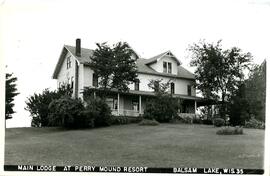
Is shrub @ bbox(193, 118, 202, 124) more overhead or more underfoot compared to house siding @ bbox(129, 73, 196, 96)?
more underfoot

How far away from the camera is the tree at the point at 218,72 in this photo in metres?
18.2

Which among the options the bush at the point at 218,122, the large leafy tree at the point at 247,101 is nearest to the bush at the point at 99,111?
the bush at the point at 218,122

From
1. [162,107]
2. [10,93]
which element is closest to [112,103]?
[162,107]

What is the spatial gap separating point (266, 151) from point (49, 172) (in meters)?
4.83

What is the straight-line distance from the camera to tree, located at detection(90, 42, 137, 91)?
1933 cm

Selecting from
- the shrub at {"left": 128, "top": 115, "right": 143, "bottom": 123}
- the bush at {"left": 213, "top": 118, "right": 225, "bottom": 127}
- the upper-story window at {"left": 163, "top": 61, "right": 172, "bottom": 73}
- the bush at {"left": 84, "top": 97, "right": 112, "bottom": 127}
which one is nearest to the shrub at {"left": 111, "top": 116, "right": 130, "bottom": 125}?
the shrub at {"left": 128, "top": 115, "right": 143, "bottom": 123}

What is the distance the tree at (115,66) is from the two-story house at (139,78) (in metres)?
1.22

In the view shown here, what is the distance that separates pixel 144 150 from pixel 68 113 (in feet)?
25.2

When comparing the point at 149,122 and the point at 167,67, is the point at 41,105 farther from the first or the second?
the point at 167,67

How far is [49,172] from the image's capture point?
28.2 feet

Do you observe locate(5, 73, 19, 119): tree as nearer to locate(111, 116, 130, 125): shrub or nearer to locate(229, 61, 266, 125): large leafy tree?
locate(229, 61, 266, 125): large leafy tree

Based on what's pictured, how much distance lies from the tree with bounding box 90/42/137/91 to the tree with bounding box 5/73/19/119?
327 inches

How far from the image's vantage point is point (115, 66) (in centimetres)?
1952

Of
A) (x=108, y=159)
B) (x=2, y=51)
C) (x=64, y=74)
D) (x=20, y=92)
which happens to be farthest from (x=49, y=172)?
(x=64, y=74)
